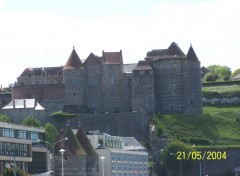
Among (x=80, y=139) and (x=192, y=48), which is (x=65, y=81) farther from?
(x=80, y=139)

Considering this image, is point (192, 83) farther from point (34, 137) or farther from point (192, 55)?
point (34, 137)

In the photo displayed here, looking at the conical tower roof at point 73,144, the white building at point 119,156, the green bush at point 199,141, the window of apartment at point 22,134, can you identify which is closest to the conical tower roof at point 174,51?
the green bush at point 199,141

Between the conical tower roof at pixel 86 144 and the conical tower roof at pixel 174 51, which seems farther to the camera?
the conical tower roof at pixel 174 51

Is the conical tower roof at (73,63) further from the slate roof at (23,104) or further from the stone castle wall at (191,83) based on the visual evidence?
the stone castle wall at (191,83)

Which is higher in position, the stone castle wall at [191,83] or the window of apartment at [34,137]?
the stone castle wall at [191,83]

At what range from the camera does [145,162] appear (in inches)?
6334

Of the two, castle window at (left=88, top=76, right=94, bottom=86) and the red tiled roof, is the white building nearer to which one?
the red tiled roof

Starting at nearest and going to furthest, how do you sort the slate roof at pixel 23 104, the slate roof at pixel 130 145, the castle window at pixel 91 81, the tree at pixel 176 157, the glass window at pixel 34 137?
the glass window at pixel 34 137, the slate roof at pixel 130 145, the tree at pixel 176 157, the slate roof at pixel 23 104, the castle window at pixel 91 81

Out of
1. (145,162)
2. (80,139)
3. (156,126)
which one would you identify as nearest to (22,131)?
(80,139)

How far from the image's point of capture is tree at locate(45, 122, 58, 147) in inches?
6742

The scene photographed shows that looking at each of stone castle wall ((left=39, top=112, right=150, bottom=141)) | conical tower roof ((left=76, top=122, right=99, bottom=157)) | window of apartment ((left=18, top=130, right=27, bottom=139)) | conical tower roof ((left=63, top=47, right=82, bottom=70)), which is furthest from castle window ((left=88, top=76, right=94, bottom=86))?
conical tower roof ((left=76, top=122, right=99, bottom=157))

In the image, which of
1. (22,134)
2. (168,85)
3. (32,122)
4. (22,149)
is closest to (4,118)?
(32,122)

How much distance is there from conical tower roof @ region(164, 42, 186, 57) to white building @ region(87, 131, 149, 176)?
2962 cm

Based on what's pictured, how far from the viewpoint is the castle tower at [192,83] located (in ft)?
635
